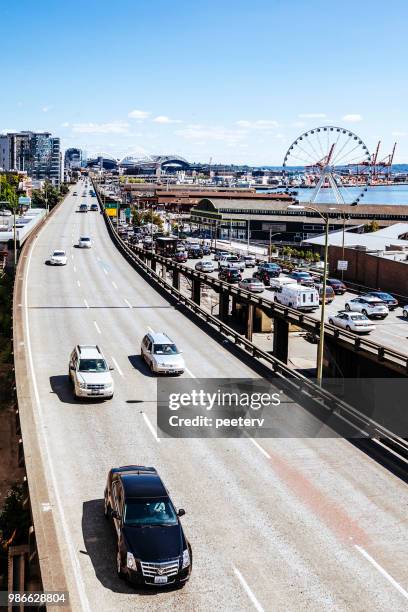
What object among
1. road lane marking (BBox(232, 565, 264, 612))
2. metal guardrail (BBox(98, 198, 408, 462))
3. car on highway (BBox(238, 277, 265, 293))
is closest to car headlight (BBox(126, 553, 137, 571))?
road lane marking (BBox(232, 565, 264, 612))

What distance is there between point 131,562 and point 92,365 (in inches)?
561

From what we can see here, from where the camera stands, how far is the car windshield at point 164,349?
31.2m

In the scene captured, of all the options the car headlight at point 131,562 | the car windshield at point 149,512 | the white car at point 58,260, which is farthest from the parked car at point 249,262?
the car headlight at point 131,562

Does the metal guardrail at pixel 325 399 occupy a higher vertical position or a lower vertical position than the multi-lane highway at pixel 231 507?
higher

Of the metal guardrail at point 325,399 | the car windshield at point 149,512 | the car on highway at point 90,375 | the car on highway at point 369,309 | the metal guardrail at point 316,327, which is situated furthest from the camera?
the car on highway at point 369,309

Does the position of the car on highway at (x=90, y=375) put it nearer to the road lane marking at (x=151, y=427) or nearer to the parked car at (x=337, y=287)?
the road lane marking at (x=151, y=427)

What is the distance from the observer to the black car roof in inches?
632

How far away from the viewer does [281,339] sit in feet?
137

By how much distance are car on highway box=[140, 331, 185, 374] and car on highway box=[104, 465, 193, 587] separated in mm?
13169

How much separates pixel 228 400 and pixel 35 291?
91.6 ft

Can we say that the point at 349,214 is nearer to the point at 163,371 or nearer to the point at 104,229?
the point at 104,229

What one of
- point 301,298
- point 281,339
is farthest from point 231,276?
point 281,339

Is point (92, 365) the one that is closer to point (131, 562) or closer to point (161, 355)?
point (161, 355)

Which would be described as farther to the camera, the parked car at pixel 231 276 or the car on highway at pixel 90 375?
the parked car at pixel 231 276
